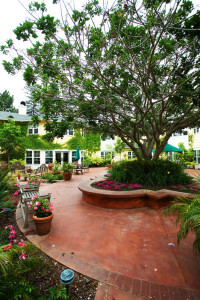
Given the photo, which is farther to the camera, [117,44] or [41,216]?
[117,44]

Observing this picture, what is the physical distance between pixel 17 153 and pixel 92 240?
16422mm

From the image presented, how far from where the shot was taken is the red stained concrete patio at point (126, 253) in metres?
1.92

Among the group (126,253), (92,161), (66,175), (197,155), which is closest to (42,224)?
(126,253)

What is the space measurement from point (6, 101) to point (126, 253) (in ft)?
140

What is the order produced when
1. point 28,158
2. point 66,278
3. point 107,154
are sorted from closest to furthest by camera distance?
point 66,278 < point 28,158 < point 107,154

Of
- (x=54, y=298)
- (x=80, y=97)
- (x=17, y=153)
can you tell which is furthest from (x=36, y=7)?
(x=17, y=153)

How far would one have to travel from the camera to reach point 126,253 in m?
2.59

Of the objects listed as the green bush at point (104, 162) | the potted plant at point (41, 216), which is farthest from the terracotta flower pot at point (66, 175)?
the green bush at point (104, 162)

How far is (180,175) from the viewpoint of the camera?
6480mm

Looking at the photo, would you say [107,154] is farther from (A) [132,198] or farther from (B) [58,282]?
(B) [58,282]

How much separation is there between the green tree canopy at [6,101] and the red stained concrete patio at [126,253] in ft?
128

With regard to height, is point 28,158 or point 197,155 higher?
point 197,155

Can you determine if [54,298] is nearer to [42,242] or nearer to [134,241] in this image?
[42,242]

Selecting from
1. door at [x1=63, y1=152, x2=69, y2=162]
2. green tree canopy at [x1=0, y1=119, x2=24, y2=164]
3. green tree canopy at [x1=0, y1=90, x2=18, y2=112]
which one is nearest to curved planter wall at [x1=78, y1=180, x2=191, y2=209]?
green tree canopy at [x1=0, y1=119, x2=24, y2=164]
